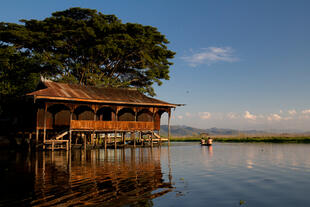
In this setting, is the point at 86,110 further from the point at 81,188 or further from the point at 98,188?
the point at 98,188

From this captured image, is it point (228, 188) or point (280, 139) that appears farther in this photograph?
point (280, 139)

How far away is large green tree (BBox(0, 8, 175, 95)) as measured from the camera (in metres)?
39.1

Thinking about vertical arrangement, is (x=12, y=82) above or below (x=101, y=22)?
below

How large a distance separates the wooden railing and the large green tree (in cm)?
1009

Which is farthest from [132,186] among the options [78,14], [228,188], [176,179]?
[78,14]

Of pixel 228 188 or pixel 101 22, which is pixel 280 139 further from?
pixel 228 188

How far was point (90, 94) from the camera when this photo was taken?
33.0 m

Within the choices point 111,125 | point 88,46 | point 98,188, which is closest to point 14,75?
point 88,46

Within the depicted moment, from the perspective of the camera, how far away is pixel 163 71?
46469mm

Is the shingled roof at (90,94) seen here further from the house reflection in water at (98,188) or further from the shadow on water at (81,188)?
the house reflection in water at (98,188)

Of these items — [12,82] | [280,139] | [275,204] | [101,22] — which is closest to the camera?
[275,204]

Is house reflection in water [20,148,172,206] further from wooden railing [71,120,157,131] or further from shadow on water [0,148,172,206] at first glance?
wooden railing [71,120,157,131]

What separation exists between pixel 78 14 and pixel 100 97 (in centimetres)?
1624

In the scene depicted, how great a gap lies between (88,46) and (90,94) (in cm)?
Answer: 1011
